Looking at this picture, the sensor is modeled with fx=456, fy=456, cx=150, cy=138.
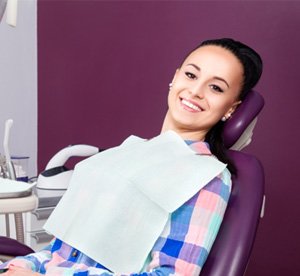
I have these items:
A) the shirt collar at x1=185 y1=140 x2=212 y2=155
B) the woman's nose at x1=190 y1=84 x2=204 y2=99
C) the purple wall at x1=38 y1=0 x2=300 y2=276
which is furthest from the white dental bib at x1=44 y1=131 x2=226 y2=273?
the purple wall at x1=38 y1=0 x2=300 y2=276

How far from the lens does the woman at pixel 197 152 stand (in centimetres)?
90

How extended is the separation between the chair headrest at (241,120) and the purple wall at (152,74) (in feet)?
2.25

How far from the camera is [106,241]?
0.97 m

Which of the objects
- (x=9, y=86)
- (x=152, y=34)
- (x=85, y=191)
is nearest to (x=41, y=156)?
(x=9, y=86)

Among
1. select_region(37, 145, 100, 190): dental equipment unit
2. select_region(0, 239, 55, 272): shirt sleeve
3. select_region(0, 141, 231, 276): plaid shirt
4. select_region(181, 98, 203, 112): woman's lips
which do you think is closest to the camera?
select_region(0, 141, 231, 276): plaid shirt

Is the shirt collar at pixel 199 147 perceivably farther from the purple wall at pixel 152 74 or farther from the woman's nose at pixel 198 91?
the purple wall at pixel 152 74

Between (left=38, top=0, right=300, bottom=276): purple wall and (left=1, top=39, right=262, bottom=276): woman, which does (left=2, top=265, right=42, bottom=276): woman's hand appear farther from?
(left=38, top=0, right=300, bottom=276): purple wall

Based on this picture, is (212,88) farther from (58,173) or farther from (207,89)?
(58,173)

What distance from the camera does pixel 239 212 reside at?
3.14 ft

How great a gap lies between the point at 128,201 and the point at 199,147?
0.73 ft

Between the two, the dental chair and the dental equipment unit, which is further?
the dental equipment unit

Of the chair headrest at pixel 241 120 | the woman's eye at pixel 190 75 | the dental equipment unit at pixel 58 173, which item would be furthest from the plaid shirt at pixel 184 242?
the dental equipment unit at pixel 58 173

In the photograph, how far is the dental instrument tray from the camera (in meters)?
1.15

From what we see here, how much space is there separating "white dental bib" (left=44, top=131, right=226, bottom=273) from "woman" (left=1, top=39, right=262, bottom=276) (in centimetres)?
2
